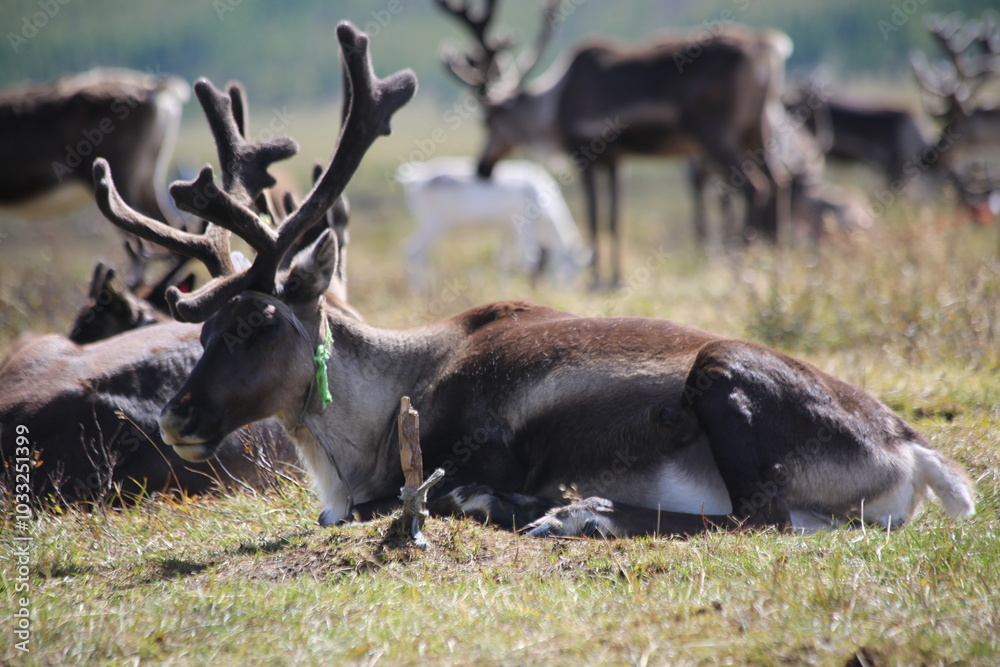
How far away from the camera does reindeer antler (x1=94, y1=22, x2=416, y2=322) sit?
425 cm

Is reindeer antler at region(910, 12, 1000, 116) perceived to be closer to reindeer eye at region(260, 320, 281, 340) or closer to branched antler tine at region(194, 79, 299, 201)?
branched antler tine at region(194, 79, 299, 201)

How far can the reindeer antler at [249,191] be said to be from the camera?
13.9 feet

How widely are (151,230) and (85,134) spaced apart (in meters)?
7.55

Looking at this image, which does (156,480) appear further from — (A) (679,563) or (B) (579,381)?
(A) (679,563)

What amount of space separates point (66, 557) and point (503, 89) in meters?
10.3

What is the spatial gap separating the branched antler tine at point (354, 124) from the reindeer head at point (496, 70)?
26.2 feet

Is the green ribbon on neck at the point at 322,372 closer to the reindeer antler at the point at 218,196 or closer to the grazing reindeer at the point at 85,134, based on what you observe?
the reindeer antler at the point at 218,196

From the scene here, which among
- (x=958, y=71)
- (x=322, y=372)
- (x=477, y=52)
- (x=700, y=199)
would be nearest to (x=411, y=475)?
(x=322, y=372)

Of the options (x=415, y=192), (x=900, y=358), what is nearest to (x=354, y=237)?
(x=415, y=192)

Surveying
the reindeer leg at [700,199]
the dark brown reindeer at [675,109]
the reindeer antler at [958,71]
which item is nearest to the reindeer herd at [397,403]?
the dark brown reindeer at [675,109]

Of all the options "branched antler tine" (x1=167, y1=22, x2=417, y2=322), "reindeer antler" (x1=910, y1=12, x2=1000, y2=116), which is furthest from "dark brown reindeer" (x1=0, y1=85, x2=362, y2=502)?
"reindeer antler" (x1=910, y1=12, x2=1000, y2=116)

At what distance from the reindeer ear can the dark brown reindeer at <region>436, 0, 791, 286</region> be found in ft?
22.8

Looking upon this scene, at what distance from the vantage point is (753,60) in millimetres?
10742

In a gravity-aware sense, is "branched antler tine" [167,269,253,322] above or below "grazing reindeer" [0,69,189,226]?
below
